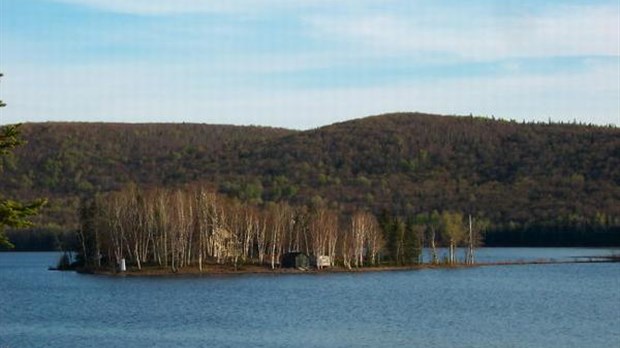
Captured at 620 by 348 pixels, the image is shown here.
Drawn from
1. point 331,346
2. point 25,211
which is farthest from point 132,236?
point 25,211

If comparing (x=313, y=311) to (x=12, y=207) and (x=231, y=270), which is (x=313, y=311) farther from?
(x=12, y=207)

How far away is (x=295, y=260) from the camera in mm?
123250

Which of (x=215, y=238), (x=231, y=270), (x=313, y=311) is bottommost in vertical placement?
(x=313, y=311)

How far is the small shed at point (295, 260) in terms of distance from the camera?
123 meters

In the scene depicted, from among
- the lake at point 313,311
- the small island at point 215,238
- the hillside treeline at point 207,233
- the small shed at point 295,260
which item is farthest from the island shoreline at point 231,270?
the lake at point 313,311

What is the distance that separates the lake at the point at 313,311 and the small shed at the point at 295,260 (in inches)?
63.6

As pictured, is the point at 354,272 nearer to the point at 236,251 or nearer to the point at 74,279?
the point at 236,251

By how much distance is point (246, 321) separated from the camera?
7000 cm

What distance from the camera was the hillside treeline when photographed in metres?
114

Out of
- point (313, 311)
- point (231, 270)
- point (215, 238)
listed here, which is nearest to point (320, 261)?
point (231, 270)

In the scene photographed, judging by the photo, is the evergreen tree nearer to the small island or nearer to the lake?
the lake

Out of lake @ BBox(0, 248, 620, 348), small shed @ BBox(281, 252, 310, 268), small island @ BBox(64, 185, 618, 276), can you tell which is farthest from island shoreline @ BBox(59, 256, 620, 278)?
lake @ BBox(0, 248, 620, 348)

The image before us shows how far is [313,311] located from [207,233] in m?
42.1

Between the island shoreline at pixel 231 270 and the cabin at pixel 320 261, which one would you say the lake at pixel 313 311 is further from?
the cabin at pixel 320 261
